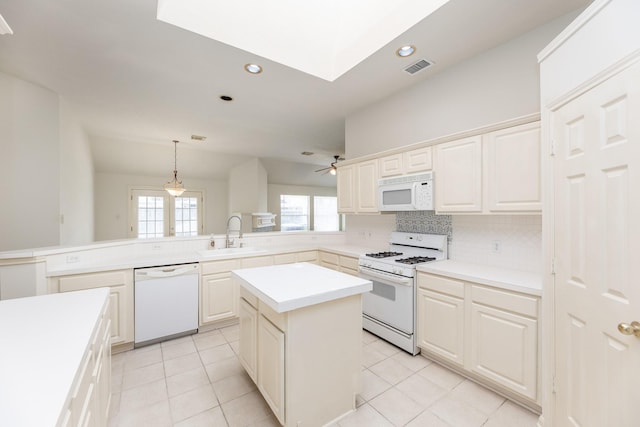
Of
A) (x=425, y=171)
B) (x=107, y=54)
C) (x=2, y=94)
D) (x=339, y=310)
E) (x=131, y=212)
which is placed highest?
(x=107, y=54)

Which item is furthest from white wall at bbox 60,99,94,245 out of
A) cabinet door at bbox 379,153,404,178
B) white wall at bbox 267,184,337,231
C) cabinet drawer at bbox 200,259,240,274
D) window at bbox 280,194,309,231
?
window at bbox 280,194,309,231

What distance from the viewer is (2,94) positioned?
264 centimetres

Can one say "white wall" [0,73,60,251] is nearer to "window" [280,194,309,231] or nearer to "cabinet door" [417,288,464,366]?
"cabinet door" [417,288,464,366]

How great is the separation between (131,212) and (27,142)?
14.2 feet

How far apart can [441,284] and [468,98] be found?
1849 mm

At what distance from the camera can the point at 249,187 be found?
22.8ft

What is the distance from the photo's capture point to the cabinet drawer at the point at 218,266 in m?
3.03

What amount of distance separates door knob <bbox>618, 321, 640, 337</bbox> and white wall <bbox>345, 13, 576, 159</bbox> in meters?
1.82

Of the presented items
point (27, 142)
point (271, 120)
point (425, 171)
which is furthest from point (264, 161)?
point (425, 171)

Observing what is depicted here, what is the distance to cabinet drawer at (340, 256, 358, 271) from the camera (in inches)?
127

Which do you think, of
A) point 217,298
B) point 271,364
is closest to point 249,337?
point 271,364

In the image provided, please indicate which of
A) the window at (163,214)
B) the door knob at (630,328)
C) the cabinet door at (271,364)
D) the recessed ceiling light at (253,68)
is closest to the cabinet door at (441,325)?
the door knob at (630,328)

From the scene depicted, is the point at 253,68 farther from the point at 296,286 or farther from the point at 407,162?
the point at 296,286

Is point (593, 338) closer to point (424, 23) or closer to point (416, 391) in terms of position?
point (416, 391)
